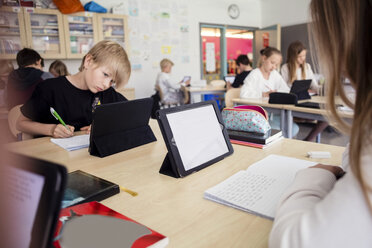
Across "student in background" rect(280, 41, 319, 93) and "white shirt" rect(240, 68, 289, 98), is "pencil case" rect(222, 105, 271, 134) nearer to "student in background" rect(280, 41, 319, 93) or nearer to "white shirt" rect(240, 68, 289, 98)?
"white shirt" rect(240, 68, 289, 98)

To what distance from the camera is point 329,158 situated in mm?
980

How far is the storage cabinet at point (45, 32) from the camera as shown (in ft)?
13.1

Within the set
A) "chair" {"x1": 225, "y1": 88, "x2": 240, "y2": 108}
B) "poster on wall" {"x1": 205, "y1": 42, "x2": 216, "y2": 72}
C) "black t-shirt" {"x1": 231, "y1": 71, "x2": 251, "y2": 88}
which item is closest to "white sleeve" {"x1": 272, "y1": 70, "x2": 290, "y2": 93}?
"chair" {"x1": 225, "y1": 88, "x2": 240, "y2": 108}

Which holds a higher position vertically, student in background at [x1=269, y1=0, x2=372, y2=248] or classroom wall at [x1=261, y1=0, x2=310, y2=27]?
classroom wall at [x1=261, y1=0, x2=310, y2=27]

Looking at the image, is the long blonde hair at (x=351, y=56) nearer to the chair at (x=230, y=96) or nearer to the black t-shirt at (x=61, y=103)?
the black t-shirt at (x=61, y=103)

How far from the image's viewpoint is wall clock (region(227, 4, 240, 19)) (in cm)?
642

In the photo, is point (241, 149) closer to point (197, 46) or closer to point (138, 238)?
point (138, 238)

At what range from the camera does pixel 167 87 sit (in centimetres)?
491

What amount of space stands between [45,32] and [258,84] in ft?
10.3

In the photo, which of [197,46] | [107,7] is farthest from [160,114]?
[197,46]

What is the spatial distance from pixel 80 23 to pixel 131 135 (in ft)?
12.6

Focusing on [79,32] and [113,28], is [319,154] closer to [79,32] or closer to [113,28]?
[79,32]

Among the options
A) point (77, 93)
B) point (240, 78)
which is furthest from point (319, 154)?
point (240, 78)

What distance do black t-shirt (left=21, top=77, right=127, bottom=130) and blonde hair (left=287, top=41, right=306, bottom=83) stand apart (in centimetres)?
275
